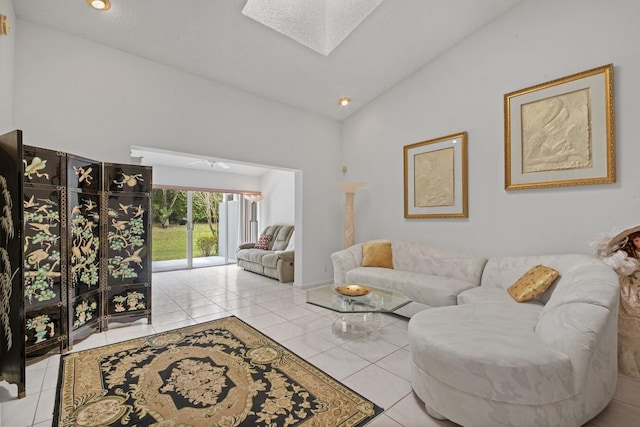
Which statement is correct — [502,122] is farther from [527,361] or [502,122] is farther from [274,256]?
[274,256]

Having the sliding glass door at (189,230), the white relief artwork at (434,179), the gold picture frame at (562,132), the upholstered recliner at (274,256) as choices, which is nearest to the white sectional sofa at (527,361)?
the gold picture frame at (562,132)

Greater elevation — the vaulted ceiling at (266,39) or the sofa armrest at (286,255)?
the vaulted ceiling at (266,39)

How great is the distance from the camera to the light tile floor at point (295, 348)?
1779 mm

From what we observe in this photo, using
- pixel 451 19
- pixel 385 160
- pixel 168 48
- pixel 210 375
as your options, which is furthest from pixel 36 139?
pixel 451 19

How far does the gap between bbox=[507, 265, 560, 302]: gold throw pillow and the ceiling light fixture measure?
4612mm

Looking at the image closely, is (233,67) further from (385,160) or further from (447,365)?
(447,365)

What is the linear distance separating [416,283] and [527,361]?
185cm

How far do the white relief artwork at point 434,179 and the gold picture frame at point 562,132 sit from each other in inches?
27.7

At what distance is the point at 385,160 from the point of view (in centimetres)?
472

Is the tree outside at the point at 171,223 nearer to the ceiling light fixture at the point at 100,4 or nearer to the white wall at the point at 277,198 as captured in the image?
the white wall at the point at 277,198

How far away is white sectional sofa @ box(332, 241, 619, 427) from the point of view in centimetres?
146

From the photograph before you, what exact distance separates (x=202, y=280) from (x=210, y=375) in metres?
3.74

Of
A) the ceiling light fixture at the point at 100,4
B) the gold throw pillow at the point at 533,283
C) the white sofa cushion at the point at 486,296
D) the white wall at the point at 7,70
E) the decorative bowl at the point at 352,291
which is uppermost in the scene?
the ceiling light fixture at the point at 100,4

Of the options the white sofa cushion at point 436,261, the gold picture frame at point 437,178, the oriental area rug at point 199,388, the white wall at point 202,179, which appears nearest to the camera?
the oriental area rug at point 199,388
